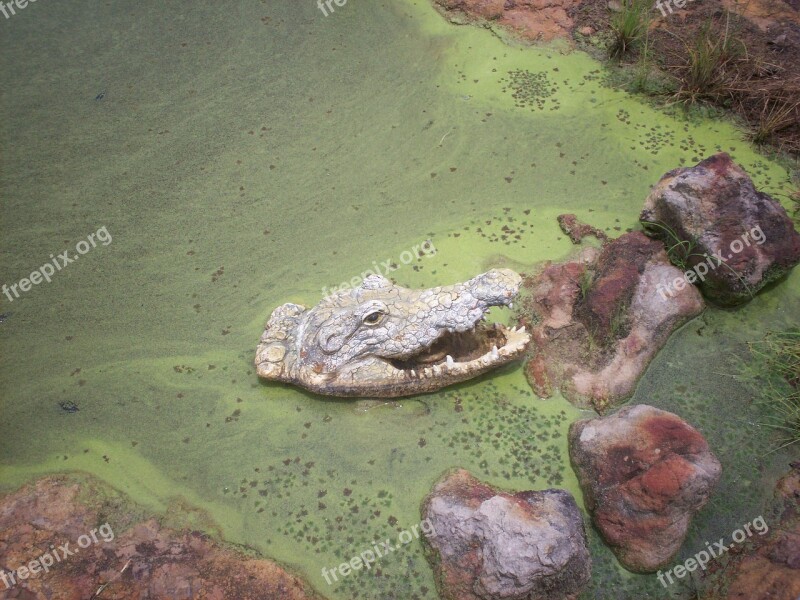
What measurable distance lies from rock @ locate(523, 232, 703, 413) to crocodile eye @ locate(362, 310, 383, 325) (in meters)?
0.95

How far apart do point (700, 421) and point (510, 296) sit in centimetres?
130

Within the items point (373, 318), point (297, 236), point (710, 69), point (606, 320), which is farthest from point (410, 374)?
point (710, 69)

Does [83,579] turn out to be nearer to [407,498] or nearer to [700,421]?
[407,498]

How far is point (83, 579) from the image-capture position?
2.63 m

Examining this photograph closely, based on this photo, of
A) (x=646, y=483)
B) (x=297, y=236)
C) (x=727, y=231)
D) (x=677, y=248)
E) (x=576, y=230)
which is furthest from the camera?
(x=297, y=236)

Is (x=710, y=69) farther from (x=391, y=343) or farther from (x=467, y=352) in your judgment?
(x=391, y=343)

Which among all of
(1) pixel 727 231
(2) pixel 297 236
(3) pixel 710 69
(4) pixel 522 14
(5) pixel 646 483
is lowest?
(5) pixel 646 483

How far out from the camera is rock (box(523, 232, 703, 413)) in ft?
10.8

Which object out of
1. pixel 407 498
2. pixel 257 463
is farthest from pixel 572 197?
pixel 257 463

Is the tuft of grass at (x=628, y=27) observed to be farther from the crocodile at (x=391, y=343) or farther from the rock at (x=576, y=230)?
the crocodile at (x=391, y=343)

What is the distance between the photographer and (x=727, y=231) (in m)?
3.44

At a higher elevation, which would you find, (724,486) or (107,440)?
(107,440)

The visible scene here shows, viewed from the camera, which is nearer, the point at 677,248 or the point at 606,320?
the point at 606,320

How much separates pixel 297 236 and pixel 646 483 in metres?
2.74
